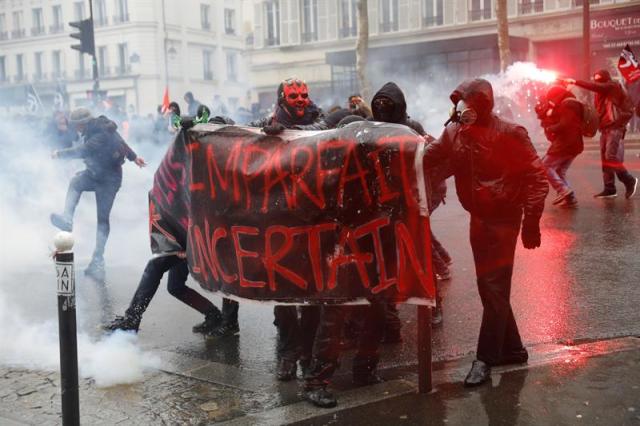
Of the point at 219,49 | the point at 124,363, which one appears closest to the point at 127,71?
the point at 219,49

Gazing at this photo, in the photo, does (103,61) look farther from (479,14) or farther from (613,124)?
(613,124)

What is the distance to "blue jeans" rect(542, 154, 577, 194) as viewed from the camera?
11156mm

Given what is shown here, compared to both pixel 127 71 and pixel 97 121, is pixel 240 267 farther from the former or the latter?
pixel 127 71

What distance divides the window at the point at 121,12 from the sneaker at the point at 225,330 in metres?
52.7

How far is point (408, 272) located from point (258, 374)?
1414 mm

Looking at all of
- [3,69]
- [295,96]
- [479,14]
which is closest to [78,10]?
[3,69]

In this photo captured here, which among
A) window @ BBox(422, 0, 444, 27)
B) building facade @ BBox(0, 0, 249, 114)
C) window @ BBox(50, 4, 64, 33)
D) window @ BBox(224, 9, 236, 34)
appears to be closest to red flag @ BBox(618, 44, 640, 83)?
window @ BBox(422, 0, 444, 27)

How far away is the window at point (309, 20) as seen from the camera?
4041 centimetres

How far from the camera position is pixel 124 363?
16.8ft

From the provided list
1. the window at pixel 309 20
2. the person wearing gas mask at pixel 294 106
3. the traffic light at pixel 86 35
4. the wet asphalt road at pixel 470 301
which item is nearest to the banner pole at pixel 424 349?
the wet asphalt road at pixel 470 301

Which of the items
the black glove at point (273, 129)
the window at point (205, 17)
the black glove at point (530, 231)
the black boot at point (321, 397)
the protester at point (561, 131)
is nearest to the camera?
the black boot at point (321, 397)

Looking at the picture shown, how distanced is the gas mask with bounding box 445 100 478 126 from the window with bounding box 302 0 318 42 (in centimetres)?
3711

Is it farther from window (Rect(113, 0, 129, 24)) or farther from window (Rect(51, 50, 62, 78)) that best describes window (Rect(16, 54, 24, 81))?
window (Rect(113, 0, 129, 24))

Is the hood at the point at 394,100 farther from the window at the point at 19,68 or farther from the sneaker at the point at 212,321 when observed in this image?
the window at the point at 19,68
